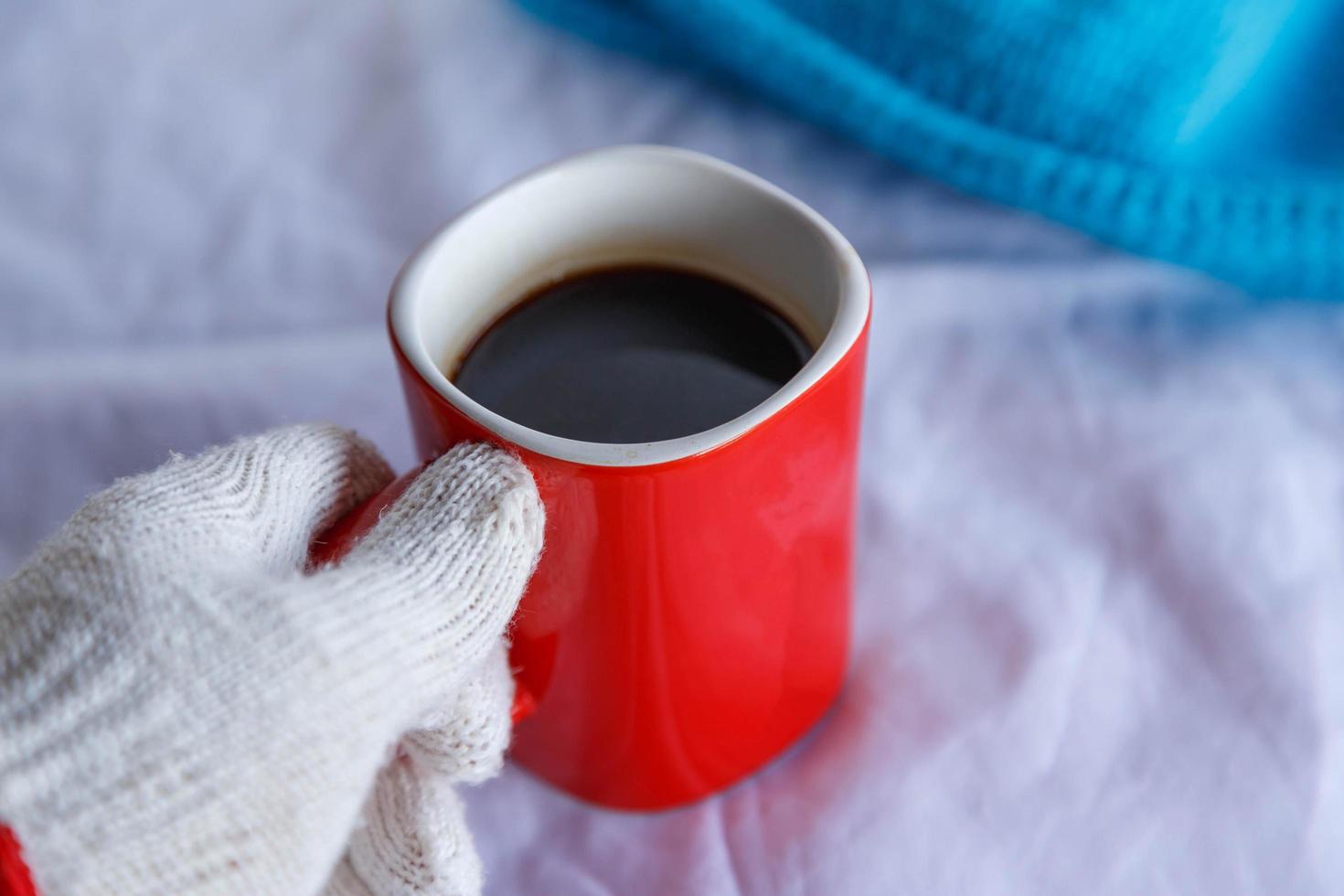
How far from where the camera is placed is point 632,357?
40 centimetres

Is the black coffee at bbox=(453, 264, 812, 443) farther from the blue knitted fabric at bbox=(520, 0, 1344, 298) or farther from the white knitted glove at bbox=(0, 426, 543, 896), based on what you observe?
the blue knitted fabric at bbox=(520, 0, 1344, 298)

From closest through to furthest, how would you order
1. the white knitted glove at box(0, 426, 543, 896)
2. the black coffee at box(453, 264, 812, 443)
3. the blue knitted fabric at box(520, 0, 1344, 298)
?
the white knitted glove at box(0, 426, 543, 896) → the black coffee at box(453, 264, 812, 443) → the blue knitted fabric at box(520, 0, 1344, 298)

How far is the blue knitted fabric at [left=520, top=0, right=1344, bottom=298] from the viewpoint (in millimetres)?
526

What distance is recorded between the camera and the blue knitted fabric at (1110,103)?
53 centimetres

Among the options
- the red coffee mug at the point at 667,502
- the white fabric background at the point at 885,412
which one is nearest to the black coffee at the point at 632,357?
the red coffee mug at the point at 667,502

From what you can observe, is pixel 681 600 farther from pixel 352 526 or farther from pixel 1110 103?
pixel 1110 103

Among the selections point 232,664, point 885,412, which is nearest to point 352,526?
point 232,664

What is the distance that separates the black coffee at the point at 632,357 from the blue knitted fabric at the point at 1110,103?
0.65 feet

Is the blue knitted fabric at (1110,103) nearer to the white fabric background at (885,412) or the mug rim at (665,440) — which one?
the white fabric background at (885,412)

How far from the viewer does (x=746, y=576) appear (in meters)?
0.35

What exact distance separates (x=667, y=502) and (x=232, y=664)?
113mm

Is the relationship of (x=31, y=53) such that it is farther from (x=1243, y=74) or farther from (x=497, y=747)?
(x=1243, y=74)

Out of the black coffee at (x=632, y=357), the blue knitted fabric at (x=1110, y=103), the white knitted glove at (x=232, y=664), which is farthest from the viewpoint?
the blue knitted fabric at (x=1110, y=103)

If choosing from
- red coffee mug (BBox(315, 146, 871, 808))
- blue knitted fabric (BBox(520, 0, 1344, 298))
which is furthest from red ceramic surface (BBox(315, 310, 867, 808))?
blue knitted fabric (BBox(520, 0, 1344, 298))
